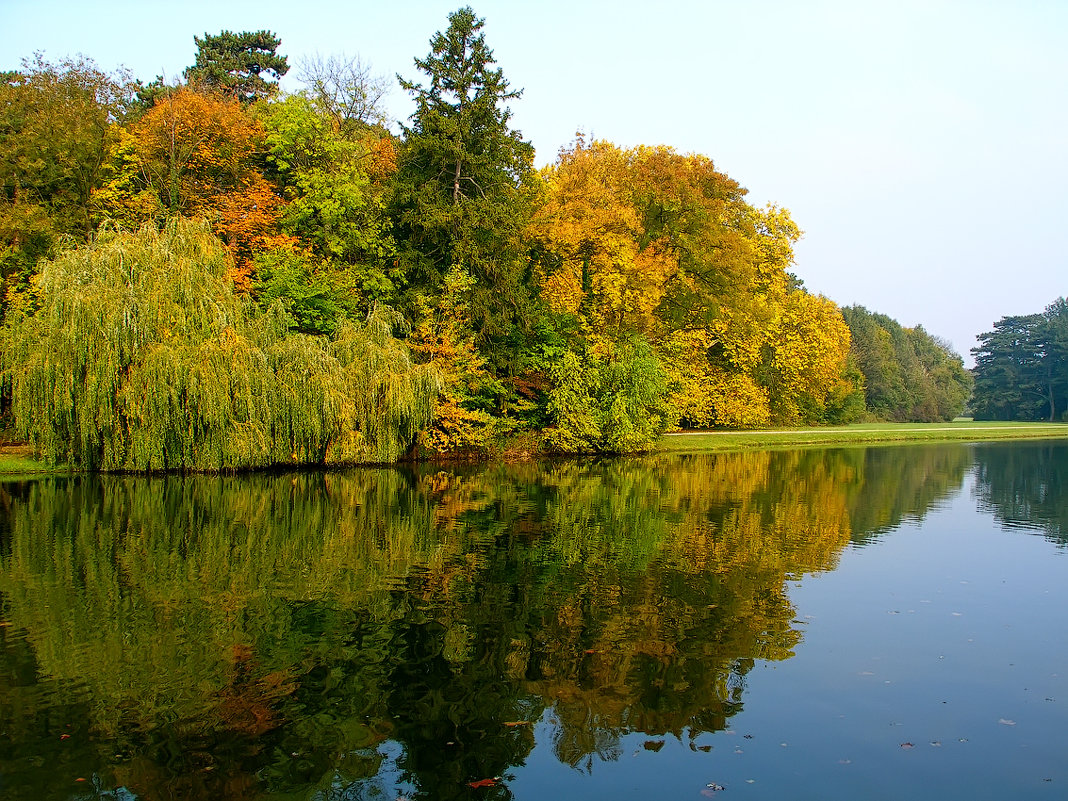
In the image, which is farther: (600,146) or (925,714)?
(600,146)

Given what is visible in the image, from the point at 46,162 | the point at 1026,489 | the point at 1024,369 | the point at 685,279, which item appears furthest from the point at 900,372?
the point at 46,162

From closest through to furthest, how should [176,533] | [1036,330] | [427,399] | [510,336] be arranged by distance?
[176,533] → [427,399] → [510,336] → [1036,330]

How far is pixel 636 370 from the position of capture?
36.6 m

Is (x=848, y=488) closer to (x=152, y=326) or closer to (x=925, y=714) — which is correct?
(x=925, y=714)

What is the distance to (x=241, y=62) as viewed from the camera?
170 feet

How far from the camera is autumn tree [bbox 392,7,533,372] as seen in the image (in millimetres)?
33000

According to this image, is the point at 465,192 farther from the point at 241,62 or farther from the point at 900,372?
the point at 900,372

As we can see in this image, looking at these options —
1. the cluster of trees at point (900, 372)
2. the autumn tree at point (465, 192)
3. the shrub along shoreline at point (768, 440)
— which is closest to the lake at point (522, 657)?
the shrub along shoreline at point (768, 440)

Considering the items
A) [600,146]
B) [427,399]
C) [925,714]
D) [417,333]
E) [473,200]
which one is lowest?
[925,714]

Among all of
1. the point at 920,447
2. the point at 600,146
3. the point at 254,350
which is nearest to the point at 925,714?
the point at 254,350

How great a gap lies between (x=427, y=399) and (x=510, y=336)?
695 cm

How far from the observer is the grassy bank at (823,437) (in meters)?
42.1

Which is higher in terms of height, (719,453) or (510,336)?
(510,336)

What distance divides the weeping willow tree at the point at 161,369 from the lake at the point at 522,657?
5748 mm
